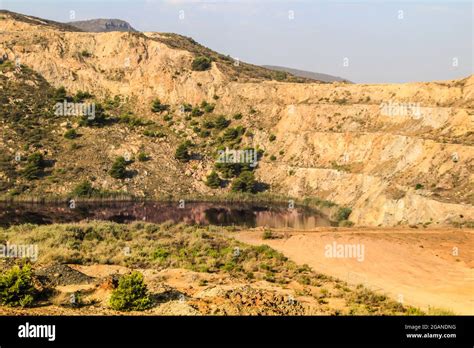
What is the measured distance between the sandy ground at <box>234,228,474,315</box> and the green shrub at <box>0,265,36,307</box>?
16534 millimetres

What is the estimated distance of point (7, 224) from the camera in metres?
49.6

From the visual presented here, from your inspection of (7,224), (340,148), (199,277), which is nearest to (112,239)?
(199,277)

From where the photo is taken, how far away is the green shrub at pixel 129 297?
69.8ft

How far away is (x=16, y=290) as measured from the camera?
21625mm

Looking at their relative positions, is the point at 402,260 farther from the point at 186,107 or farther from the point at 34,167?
the point at 186,107

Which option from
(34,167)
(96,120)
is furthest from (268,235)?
(96,120)

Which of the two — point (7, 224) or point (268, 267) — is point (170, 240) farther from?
point (7, 224)

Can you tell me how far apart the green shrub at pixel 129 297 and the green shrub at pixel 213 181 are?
4927cm

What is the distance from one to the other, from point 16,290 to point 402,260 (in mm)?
23226

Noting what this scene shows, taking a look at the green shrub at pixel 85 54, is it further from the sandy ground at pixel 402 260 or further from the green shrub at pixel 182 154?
the sandy ground at pixel 402 260

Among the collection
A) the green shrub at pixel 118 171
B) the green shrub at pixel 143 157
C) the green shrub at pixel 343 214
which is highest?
the green shrub at pixel 143 157

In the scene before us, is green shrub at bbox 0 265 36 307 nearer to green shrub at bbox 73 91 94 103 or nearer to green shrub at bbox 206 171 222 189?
green shrub at bbox 206 171 222 189

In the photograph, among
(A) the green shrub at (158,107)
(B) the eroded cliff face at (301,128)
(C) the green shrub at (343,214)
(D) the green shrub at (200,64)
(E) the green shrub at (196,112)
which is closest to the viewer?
(B) the eroded cliff face at (301,128)

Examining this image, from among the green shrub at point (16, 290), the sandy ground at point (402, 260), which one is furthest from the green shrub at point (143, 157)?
the green shrub at point (16, 290)
